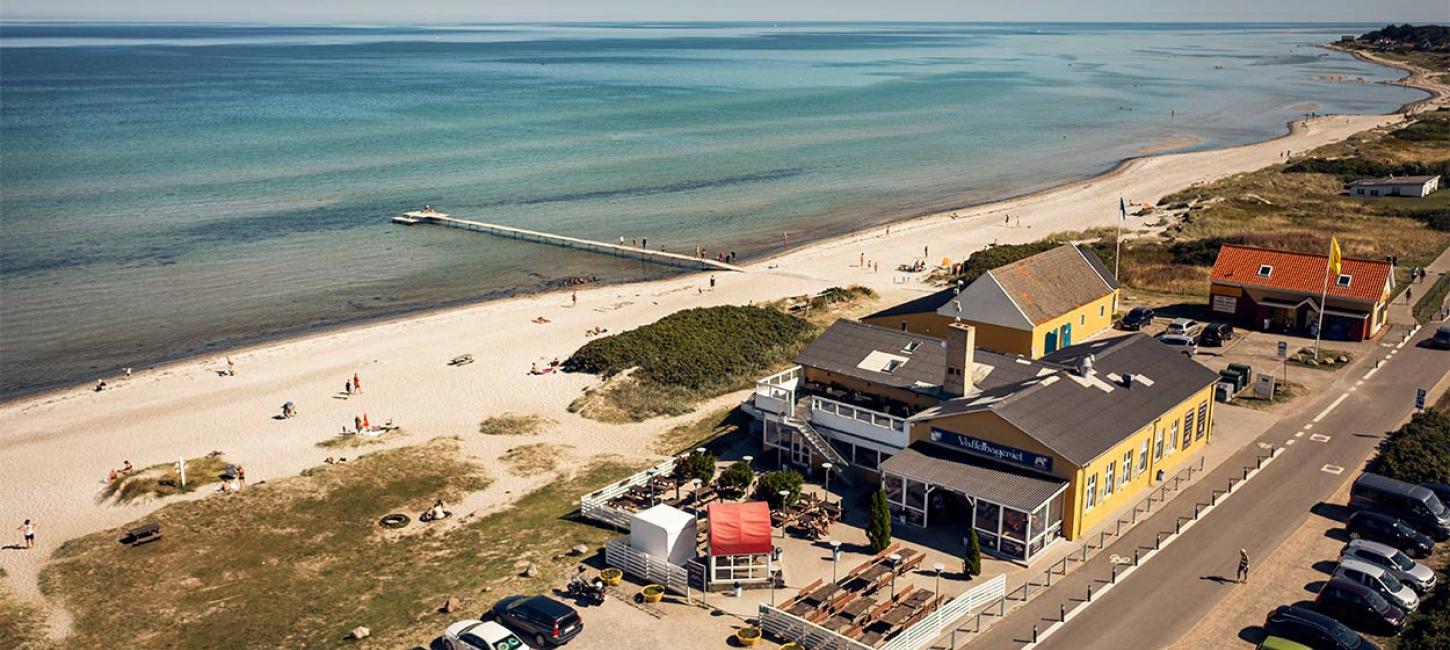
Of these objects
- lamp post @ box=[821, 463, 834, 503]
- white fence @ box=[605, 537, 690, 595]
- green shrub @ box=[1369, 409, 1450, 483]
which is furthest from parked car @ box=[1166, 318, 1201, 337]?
white fence @ box=[605, 537, 690, 595]

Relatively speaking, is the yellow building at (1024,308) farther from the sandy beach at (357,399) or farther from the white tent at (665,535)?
the white tent at (665,535)

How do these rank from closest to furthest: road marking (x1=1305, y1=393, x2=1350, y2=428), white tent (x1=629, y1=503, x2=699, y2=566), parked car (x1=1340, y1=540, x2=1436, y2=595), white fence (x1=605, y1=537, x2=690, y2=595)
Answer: parked car (x1=1340, y1=540, x2=1436, y2=595) → white fence (x1=605, y1=537, x2=690, y2=595) → white tent (x1=629, y1=503, x2=699, y2=566) → road marking (x1=1305, y1=393, x2=1350, y2=428)

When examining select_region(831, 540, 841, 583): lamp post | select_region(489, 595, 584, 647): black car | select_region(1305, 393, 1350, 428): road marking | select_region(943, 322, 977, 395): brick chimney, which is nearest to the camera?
select_region(489, 595, 584, 647): black car

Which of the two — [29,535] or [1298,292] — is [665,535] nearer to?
[29,535]

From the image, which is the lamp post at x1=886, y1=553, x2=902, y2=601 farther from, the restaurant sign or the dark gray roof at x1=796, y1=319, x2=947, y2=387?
the dark gray roof at x1=796, y1=319, x2=947, y2=387

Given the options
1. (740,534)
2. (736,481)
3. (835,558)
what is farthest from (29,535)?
(835,558)

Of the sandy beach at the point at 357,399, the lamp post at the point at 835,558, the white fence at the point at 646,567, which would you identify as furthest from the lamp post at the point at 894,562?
the sandy beach at the point at 357,399

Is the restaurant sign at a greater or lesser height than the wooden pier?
greater
